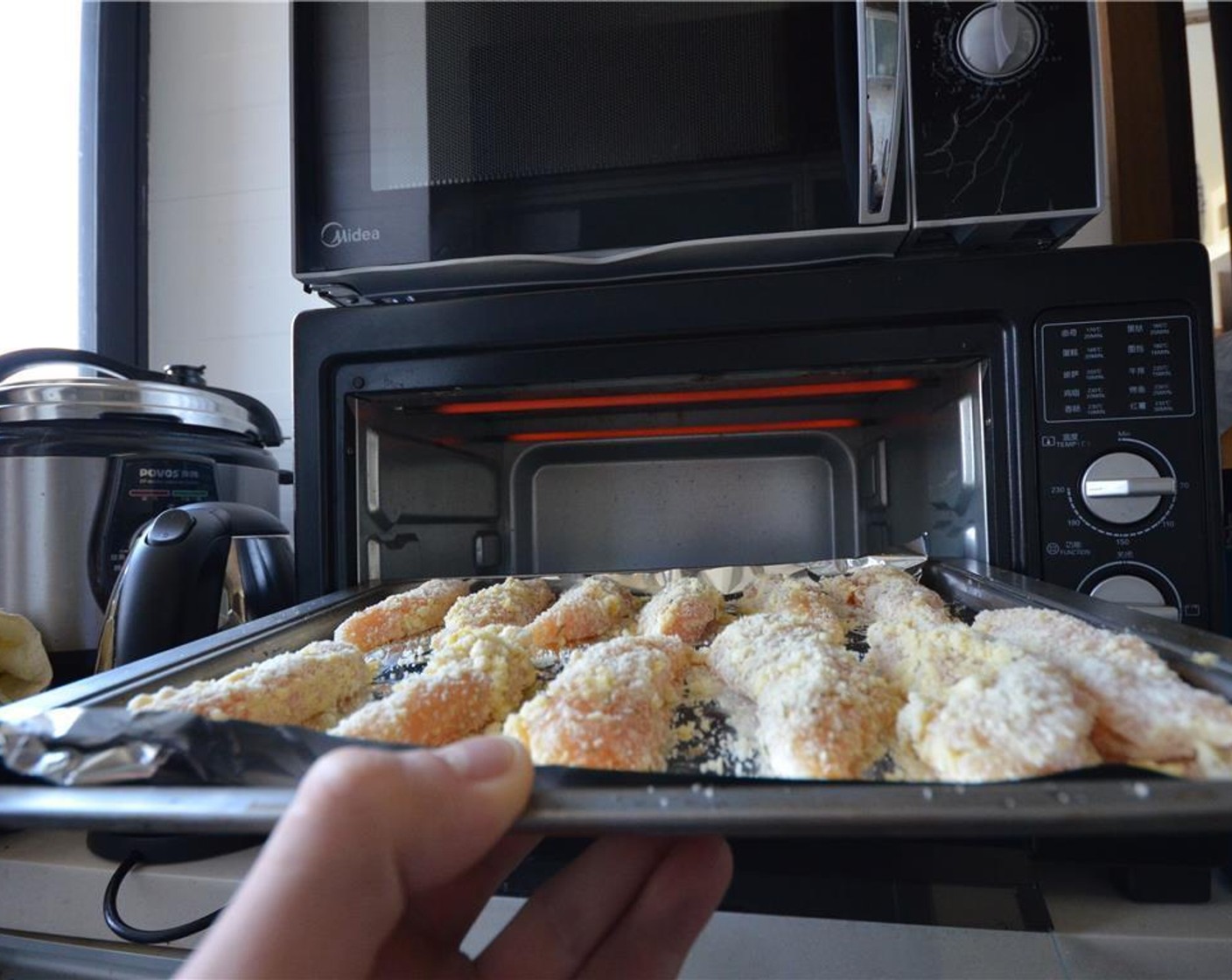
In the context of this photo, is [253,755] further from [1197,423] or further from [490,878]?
[1197,423]

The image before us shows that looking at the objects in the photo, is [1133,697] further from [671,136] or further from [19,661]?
[19,661]

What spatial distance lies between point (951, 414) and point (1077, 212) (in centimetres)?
22

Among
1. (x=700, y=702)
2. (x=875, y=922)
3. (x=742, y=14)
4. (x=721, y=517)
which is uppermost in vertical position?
(x=742, y=14)

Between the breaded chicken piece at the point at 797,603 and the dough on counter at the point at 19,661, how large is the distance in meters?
0.74

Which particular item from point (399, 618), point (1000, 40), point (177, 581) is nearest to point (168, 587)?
point (177, 581)

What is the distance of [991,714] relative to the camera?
36 cm

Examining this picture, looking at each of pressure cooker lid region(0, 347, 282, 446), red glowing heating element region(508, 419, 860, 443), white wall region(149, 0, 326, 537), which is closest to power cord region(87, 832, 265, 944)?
pressure cooker lid region(0, 347, 282, 446)

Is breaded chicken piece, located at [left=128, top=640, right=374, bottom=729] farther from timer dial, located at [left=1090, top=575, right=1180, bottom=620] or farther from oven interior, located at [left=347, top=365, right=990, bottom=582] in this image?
timer dial, located at [left=1090, top=575, right=1180, bottom=620]

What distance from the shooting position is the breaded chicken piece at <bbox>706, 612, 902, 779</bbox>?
0.37 m

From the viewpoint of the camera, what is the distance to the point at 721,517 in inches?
42.1

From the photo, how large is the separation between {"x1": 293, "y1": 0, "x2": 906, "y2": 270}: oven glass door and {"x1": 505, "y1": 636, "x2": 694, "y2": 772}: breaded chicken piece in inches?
17.0

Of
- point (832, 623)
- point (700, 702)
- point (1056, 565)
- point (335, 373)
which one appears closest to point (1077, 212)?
point (1056, 565)

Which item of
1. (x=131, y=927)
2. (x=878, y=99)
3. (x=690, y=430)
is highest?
(x=878, y=99)

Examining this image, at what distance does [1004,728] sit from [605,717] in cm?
21
